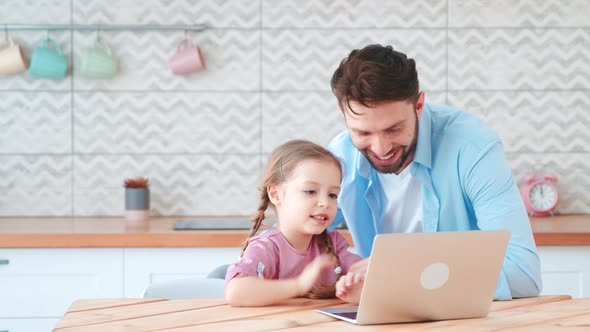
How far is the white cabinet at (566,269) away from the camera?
3.04 m

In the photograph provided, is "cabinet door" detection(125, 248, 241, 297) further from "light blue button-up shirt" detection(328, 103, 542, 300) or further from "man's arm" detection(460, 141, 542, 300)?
"man's arm" detection(460, 141, 542, 300)

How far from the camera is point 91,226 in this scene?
319 cm

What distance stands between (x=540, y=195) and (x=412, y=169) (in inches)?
61.5

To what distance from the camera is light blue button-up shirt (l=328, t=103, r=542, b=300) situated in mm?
1950

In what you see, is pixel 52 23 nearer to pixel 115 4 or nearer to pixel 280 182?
pixel 115 4

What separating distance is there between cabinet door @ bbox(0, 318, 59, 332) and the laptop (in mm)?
1664

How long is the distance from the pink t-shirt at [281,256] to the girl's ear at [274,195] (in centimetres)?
8

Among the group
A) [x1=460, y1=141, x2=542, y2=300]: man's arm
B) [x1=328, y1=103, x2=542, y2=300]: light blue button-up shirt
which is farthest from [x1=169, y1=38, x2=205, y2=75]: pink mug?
[x1=460, y1=141, x2=542, y2=300]: man's arm

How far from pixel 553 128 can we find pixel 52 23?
2.12 meters

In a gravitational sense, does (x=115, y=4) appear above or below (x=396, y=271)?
above

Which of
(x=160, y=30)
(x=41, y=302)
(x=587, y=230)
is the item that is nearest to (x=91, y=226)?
(x=41, y=302)

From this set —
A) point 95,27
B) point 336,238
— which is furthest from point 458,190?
point 95,27

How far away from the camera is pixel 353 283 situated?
173cm

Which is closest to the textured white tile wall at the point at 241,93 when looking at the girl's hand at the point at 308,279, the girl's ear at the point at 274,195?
the girl's ear at the point at 274,195
